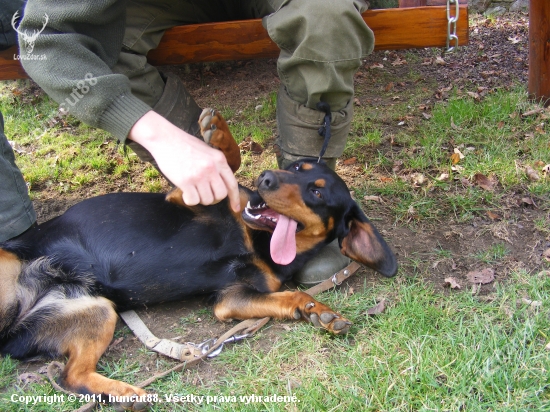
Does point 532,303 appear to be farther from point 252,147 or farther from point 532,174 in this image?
point 252,147

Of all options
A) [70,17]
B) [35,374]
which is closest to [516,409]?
[35,374]

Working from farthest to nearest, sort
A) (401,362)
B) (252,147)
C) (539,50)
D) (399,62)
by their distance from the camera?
(399,62) < (252,147) < (539,50) < (401,362)

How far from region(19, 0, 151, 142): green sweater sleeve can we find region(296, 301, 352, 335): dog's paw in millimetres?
1196

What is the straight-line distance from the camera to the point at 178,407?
197 centimetres

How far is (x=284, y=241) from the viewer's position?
2.41 metres

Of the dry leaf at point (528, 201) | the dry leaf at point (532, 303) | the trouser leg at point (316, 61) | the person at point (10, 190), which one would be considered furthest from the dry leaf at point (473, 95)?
the person at point (10, 190)

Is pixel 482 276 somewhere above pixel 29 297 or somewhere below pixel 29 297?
below

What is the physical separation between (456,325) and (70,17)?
2.27 metres

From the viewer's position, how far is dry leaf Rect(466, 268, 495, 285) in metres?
2.44

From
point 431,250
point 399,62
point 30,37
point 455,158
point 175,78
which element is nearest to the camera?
point 30,37

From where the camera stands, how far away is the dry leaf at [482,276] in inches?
95.9

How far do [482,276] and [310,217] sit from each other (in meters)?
0.97

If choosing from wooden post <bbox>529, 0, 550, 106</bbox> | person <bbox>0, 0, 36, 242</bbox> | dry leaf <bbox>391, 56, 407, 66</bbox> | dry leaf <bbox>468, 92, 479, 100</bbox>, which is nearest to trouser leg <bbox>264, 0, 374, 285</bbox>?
person <bbox>0, 0, 36, 242</bbox>

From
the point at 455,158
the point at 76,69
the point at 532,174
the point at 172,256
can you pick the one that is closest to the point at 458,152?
the point at 455,158
